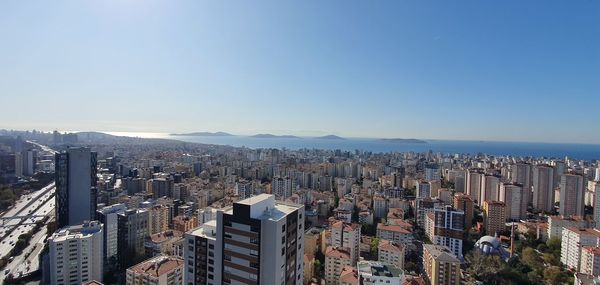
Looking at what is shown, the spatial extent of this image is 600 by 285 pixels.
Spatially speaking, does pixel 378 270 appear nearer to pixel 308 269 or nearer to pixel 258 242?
pixel 308 269

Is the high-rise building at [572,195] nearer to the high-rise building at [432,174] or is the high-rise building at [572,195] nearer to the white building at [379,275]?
the high-rise building at [432,174]

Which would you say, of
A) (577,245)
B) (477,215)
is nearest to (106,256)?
(577,245)

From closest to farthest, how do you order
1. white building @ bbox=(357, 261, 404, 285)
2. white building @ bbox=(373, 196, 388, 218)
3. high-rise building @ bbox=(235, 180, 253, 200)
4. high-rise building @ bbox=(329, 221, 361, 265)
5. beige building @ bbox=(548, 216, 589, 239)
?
white building @ bbox=(357, 261, 404, 285), high-rise building @ bbox=(329, 221, 361, 265), beige building @ bbox=(548, 216, 589, 239), white building @ bbox=(373, 196, 388, 218), high-rise building @ bbox=(235, 180, 253, 200)

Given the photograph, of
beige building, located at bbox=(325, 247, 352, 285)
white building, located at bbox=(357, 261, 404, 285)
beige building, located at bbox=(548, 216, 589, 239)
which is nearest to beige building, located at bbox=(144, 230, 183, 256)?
beige building, located at bbox=(325, 247, 352, 285)

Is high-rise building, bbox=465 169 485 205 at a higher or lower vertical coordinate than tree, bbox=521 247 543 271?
higher

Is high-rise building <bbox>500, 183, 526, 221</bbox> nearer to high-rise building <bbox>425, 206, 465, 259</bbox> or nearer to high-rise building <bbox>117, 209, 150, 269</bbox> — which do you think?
high-rise building <bbox>425, 206, 465, 259</bbox>

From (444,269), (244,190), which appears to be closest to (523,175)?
(444,269)
